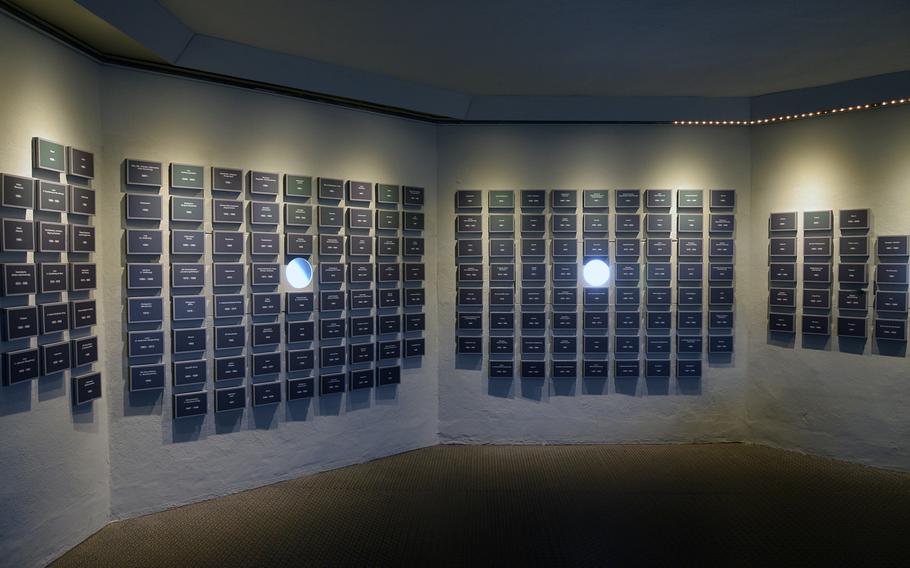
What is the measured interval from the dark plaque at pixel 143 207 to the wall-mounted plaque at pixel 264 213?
2.61 feet

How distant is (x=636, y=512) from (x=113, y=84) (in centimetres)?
552

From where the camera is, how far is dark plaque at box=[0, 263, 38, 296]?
394cm

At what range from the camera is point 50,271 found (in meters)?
4.32

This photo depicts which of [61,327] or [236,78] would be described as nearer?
[61,327]

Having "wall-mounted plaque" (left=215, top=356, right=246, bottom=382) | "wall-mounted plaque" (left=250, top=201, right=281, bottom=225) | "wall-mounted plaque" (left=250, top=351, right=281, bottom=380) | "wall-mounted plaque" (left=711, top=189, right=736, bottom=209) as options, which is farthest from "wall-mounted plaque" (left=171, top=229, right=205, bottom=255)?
"wall-mounted plaque" (left=711, top=189, right=736, bottom=209)

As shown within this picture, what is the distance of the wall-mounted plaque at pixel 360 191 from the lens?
637 cm

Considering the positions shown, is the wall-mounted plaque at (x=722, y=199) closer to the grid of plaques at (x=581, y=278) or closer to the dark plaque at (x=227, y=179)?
the grid of plaques at (x=581, y=278)

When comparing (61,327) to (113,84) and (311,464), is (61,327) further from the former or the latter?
(311,464)

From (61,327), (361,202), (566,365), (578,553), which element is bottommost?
(578,553)

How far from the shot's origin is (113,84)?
501 centimetres

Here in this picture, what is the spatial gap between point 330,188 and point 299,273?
90cm

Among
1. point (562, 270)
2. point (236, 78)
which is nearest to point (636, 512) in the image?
point (562, 270)

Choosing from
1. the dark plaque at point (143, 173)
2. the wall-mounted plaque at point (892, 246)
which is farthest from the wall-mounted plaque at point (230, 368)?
the wall-mounted plaque at point (892, 246)

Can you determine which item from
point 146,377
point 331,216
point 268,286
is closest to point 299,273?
point 268,286
